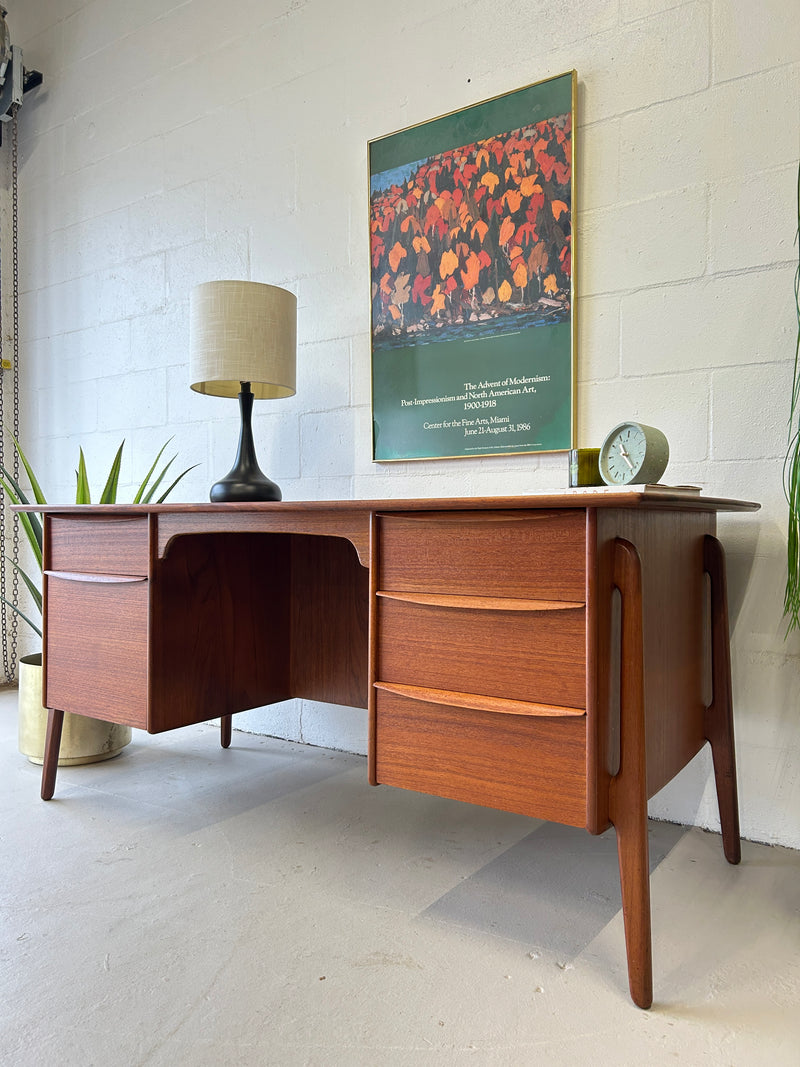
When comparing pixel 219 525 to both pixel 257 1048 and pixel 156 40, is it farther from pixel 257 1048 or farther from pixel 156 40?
pixel 156 40

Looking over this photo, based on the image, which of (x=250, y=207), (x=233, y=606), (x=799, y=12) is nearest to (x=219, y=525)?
(x=233, y=606)

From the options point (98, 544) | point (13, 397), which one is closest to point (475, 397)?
point (98, 544)

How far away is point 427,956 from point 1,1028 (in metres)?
0.63

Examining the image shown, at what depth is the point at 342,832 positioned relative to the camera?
1.75 metres

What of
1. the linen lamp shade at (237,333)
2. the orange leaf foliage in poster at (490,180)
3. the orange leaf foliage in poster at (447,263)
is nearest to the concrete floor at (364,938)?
the linen lamp shade at (237,333)

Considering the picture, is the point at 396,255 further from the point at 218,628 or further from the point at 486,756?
the point at 486,756

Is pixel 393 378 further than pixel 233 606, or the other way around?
pixel 393 378

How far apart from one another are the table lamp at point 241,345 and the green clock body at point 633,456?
909 mm

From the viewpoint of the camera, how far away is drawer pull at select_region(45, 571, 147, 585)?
1737 mm

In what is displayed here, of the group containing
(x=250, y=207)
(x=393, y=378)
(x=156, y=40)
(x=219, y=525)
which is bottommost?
(x=219, y=525)

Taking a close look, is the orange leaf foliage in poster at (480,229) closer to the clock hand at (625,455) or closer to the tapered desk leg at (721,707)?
the clock hand at (625,455)

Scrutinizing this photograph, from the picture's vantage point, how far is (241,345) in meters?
1.96

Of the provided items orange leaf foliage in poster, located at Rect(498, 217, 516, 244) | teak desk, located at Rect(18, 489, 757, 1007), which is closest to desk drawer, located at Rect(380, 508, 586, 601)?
teak desk, located at Rect(18, 489, 757, 1007)

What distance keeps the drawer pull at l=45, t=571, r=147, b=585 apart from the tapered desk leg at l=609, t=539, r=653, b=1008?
1069 millimetres
